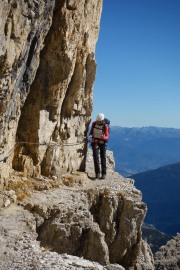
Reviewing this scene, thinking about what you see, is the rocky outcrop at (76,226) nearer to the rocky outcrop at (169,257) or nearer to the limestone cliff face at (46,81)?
the limestone cliff face at (46,81)

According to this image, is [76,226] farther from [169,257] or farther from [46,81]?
[169,257]

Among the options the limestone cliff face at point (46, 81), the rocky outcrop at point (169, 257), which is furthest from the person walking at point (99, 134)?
the rocky outcrop at point (169, 257)

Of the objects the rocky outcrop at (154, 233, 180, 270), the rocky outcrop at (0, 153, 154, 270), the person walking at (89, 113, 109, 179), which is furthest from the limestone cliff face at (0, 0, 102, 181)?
the rocky outcrop at (154, 233, 180, 270)

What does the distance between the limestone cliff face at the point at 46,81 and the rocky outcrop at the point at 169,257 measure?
92.6ft

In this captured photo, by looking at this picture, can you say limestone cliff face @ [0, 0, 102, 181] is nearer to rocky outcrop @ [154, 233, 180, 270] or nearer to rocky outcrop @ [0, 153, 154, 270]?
rocky outcrop @ [0, 153, 154, 270]

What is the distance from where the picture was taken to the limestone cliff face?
17188mm

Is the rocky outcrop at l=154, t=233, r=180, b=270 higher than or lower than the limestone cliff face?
lower

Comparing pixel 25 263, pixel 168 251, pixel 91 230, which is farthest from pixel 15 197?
pixel 168 251

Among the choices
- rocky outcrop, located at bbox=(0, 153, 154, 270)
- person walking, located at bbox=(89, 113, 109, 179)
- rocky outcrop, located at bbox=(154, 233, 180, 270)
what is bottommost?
rocky outcrop, located at bbox=(154, 233, 180, 270)

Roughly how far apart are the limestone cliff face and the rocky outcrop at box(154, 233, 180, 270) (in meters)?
28.2

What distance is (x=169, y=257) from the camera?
54281 mm

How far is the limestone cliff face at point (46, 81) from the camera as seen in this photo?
1719 cm

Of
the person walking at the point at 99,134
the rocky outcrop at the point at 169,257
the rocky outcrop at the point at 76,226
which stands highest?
the person walking at the point at 99,134

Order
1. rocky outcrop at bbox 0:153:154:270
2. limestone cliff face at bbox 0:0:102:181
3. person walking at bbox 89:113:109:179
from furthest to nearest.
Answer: person walking at bbox 89:113:109:179
limestone cliff face at bbox 0:0:102:181
rocky outcrop at bbox 0:153:154:270
